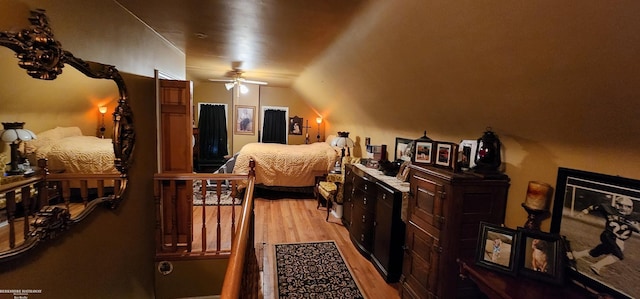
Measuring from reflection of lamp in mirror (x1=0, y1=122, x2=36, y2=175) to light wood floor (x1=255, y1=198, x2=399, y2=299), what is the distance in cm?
202

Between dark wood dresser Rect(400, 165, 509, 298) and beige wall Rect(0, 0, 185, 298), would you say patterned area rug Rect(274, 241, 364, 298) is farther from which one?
beige wall Rect(0, 0, 185, 298)

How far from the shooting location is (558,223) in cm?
170

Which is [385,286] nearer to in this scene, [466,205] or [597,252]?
[466,205]

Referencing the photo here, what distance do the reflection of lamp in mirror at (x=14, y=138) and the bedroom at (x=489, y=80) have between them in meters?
0.58

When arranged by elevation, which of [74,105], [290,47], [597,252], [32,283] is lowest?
[32,283]

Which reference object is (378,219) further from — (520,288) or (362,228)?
(520,288)

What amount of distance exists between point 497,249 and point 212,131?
24.3 ft

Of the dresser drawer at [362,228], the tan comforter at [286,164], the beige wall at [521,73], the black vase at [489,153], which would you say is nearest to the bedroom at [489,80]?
the beige wall at [521,73]

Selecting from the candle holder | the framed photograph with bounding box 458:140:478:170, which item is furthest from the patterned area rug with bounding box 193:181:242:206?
the candle holder

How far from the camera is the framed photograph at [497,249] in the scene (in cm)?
163

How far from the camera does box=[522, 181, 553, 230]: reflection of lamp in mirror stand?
5.64ft

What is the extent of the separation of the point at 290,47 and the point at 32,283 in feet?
9.59

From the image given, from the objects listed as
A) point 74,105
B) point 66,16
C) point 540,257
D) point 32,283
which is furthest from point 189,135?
point 540,257

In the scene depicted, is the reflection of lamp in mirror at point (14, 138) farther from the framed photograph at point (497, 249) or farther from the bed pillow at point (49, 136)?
the framed photograph at point (497, 249)
